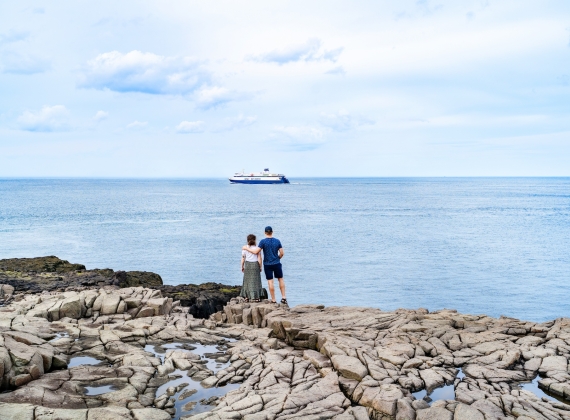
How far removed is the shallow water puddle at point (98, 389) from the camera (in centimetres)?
1177

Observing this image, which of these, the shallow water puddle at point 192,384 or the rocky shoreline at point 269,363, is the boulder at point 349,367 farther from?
the shallow water puddle at point 192,384

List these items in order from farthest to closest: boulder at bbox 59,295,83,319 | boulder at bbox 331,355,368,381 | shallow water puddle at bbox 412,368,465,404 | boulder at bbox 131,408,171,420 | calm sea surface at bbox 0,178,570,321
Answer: calm sea surface at bbox 0,178,570,321 → boulder at bbox 59,295,83,319 → boulder at bbox 331,355,368,381 → shallow water puddle at bbox 412,368,465,404 → boulder at bbox 131,408,171,420

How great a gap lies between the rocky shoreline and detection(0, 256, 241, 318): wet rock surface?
210 centimetres

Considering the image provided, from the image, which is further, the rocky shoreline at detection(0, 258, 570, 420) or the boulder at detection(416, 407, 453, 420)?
the rocky shoreline at detection(0, 258, 570, 420)

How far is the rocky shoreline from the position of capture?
11094 mm

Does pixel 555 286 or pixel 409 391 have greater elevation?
pixel 409 391

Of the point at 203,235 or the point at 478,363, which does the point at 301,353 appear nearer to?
the point at 478,363

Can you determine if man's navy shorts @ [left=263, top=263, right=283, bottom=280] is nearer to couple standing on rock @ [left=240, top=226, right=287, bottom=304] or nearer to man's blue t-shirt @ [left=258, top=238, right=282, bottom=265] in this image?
couple standing on rock @ [left=240, top=226, right=287, bottom=304]

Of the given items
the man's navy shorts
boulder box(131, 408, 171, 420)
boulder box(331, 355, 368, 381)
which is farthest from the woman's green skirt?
boulder box(131, 408, 171, 420)

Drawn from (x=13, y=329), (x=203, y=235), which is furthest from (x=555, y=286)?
(x=203, y=235)

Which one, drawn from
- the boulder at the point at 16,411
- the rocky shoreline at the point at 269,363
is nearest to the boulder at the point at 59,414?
the rocky shoreline at the point at 269,363

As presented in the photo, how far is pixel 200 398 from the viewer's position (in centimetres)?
1207

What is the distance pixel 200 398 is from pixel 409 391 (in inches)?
202

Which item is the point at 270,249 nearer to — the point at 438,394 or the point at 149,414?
the point at 438,394
